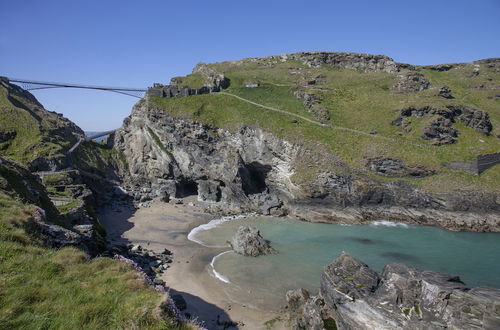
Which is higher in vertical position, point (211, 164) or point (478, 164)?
Answer: point (478, 164)

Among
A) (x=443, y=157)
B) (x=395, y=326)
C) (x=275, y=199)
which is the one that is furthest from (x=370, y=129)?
(x=395, y=326)

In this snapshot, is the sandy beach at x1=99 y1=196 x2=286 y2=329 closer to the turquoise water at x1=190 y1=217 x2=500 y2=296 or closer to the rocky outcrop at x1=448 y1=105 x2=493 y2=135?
the turquoise water at x1=190 y1=217 x2=500 y2=296

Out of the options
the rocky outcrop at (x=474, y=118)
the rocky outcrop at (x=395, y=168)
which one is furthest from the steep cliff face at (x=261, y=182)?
the rocky outcrop at (x=474, y=118)

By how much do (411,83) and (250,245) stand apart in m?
67.7

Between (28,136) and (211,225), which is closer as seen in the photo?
(211,225)

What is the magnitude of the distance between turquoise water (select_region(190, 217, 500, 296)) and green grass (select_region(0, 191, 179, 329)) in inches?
846

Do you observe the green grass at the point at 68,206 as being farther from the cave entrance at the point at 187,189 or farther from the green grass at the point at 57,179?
the cave entrance at the point at 187,189

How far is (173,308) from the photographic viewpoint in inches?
297

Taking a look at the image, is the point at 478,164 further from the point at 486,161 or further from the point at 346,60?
the point at 346,60

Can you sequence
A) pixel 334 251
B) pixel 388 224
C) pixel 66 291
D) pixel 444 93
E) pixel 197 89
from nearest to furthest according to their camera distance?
pixel 66 291
pixel 334 251
pixel 388 224
pixel 444 93
pixel 197 89

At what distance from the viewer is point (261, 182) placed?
6469cm

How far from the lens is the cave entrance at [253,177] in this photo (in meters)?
60.2

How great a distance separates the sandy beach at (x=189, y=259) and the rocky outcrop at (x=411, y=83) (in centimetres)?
6123

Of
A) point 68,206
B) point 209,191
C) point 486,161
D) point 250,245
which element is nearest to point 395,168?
point 486,161
